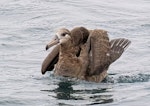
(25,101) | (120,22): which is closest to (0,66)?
(25,101)

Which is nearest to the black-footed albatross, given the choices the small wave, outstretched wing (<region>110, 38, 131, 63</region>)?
outstretched wing (<region>110, 38, 131, 63</region>)

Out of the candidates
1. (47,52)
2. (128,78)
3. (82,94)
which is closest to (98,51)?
(128,78)

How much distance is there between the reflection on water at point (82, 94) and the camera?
432 inches

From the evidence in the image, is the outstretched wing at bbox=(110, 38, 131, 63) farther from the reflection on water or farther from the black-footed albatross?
the reflection on water

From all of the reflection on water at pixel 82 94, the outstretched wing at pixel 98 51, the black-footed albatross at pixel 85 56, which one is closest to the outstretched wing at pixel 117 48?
the black-footed albatross at pixel 85 56

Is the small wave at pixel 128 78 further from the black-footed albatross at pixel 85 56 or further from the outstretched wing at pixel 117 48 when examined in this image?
the outstretched wing at pixel 117 48

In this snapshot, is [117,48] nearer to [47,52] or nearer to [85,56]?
[85,56]

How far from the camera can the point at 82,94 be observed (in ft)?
37.3

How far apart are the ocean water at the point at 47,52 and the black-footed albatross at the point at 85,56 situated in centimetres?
20

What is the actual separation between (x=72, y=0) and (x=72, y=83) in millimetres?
7707

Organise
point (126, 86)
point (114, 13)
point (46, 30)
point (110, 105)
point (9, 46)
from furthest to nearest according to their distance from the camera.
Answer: point (114, 13) < point (46, 30) < point (9, 46) < point (126, 86) < point (110, 105)

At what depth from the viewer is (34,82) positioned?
1216cm

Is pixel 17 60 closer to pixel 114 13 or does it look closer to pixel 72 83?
pixel 72 83

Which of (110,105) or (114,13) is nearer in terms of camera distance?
(110,105)
